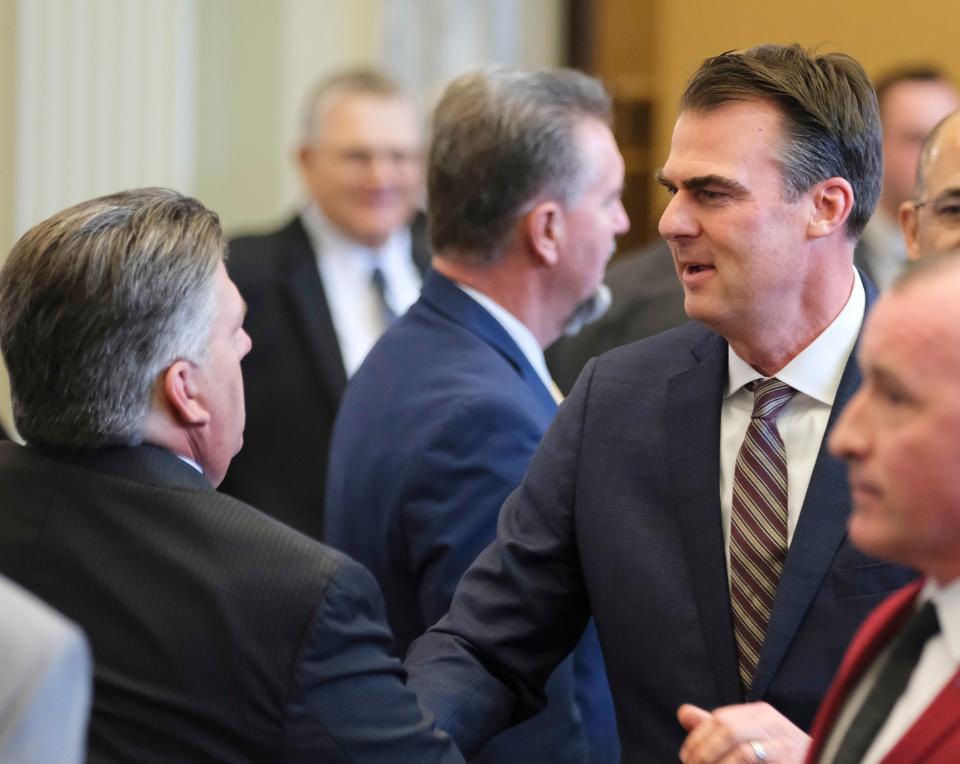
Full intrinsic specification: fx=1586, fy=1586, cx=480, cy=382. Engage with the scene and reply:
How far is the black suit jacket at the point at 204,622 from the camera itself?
1.83 meters

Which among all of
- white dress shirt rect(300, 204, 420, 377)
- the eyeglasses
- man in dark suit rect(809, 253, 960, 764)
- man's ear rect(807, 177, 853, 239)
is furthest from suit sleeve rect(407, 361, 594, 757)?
white dress shirt rect(300, 204, 420, 377)

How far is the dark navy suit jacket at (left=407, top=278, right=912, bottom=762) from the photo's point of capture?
203 cm

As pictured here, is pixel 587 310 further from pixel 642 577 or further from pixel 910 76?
pixel 910 76

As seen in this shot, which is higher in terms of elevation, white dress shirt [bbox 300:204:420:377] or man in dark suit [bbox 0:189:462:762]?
man in dark suit [bbox 0:189:462:762]

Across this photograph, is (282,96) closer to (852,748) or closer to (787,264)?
(787,264)

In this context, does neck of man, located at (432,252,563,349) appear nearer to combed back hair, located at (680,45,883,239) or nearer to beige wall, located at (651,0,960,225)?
→ combed back hair, located at (680,45,883,239)

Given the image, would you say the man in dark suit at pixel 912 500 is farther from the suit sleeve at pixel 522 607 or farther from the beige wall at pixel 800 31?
the beige wall at pixel 800 31

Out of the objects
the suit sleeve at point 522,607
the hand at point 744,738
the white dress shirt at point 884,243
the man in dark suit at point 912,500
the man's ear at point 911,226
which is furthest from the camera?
the white dress shirt at point 884,243

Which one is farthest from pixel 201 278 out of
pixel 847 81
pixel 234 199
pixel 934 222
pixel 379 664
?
pixel 234 199

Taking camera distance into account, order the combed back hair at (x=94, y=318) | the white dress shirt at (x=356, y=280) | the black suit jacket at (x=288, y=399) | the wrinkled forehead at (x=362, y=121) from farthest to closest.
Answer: the wrinkled forehead at (x=362, y=121)
the white dress shirt at (x=356, y=280)
the black suit jacket at (x=288, y=399)
the combed back hair at (x=94, y=318)

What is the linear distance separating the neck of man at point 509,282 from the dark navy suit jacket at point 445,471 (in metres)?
0.06

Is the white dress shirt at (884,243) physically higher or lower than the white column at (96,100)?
lower

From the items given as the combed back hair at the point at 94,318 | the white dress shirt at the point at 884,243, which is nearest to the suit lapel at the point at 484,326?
the combed back hair at the point at 94,318

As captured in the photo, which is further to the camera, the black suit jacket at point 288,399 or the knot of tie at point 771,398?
the black suit jacket at point 288,399
